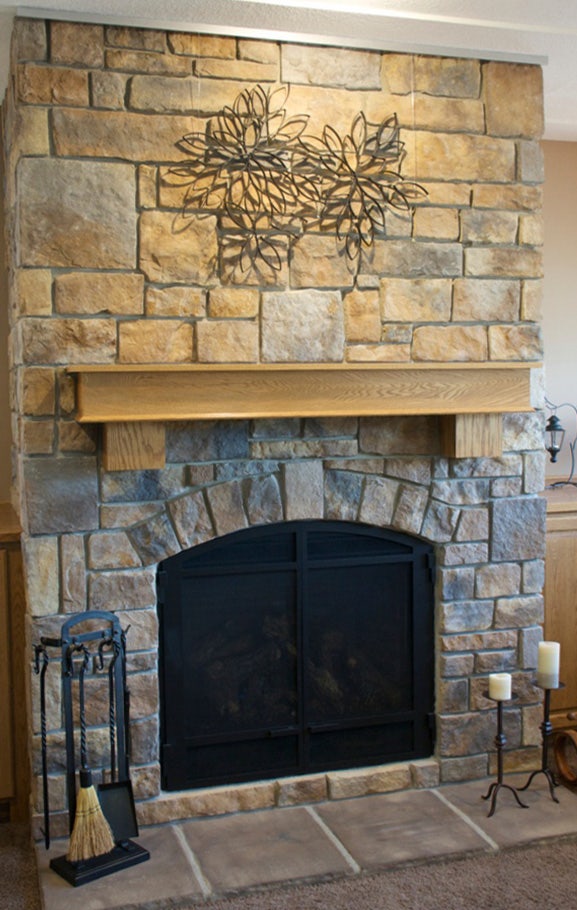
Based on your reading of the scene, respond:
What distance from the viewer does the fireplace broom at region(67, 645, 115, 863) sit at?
2770 mm

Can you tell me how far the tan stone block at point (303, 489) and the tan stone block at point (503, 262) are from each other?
853 mm

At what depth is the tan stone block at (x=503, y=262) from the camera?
3.32 metres

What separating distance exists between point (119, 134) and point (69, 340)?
64 centimetres

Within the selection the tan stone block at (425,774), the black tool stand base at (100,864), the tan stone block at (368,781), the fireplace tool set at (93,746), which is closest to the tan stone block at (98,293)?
the fireplace tool set at (93,746)

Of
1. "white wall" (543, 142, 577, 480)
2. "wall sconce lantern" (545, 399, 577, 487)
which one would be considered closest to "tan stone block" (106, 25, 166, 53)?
"white wall" (543, 142, 577, 480)

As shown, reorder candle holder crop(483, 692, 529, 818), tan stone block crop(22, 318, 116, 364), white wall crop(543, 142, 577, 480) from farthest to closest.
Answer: white wall crop(543, 142, 577, 480) → candle holder crop(483, 692, 529, 818) → tan stone block crop(22, 318, 116, 364)

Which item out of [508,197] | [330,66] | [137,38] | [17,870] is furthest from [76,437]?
[508,197]

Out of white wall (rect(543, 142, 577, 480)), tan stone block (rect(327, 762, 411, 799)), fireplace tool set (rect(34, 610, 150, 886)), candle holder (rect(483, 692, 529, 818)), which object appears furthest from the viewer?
white wall (rect(543, 142, 577, 480))

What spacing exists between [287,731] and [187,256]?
1600mm

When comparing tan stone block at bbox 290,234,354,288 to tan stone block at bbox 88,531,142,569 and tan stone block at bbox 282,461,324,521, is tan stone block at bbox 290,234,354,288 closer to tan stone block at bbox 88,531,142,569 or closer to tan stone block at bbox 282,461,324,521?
tan stone block at bbox 282,461,324,521

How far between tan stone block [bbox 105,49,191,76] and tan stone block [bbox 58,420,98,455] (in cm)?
108

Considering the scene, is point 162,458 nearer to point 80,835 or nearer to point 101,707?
point 101,707

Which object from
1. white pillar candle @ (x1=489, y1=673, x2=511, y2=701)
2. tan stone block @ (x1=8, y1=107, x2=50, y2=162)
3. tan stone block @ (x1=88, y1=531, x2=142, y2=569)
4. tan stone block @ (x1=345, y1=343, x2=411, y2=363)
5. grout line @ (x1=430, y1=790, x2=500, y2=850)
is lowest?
grout line @ (x1=430, y1=790, x2=500, y2=850)

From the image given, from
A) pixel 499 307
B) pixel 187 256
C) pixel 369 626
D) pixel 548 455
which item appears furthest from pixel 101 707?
pixel 548 455
